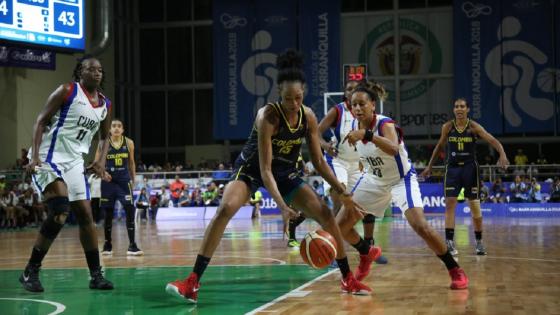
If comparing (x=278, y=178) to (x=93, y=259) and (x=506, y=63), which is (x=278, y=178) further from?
(x=506, y=63)

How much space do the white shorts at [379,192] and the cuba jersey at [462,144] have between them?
3.55 metres

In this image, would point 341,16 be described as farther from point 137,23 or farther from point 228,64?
point 137,23

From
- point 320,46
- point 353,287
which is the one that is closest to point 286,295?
point 353,287

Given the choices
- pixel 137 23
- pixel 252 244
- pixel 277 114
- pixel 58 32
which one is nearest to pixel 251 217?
pixel 58 32

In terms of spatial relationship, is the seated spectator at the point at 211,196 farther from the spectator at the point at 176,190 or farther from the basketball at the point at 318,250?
the basketball at the point at 318,250

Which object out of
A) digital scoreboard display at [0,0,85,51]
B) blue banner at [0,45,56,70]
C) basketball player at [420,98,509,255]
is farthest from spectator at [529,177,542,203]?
blue banner at [0,45,56,70]

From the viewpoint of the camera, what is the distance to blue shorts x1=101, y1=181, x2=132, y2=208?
11.0m

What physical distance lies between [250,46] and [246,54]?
1.29 ft

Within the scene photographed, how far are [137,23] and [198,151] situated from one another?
731 cm

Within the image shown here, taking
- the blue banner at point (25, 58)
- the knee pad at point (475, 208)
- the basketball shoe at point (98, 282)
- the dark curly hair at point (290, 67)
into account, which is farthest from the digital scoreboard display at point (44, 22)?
the dark curly hair at point (290, 67)

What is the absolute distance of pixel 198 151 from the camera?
3356cm

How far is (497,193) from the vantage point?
925 inches

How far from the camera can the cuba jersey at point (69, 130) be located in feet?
22.5

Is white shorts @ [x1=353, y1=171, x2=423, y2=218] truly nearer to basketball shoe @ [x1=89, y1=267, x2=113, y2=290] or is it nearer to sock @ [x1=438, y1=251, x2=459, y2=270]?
sock @ [x1=438, y1=251, x2=459, y2=270]
